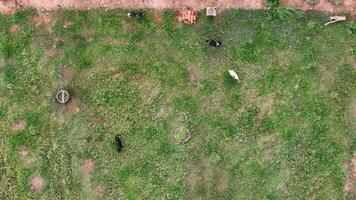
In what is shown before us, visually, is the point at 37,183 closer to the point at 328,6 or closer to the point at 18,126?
the point at 18,126

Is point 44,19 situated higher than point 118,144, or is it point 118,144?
point 44,19

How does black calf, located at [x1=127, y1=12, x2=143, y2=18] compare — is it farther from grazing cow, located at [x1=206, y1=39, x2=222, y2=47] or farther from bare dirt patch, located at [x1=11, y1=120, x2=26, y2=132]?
bare dirt patch, located at [x1=11, y1=120, x2=26, y2=132]

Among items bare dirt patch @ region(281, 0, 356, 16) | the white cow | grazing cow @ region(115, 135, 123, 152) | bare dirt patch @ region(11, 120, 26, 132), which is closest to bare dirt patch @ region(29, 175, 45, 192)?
bare dirt patch @ region(11, 120, 26, 132)

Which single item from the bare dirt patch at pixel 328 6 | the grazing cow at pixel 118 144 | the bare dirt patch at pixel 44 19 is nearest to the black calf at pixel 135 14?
the bare dirt patch at pixel 44 19

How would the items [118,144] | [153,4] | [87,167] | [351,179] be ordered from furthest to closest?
[153,4] < [87,167] < [118,144] < [351,179]

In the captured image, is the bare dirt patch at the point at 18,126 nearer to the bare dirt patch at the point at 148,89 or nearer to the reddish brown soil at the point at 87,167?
the reddish brown soil at the point at 87,167

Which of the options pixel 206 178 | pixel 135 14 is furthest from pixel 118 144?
pixel 135 14
